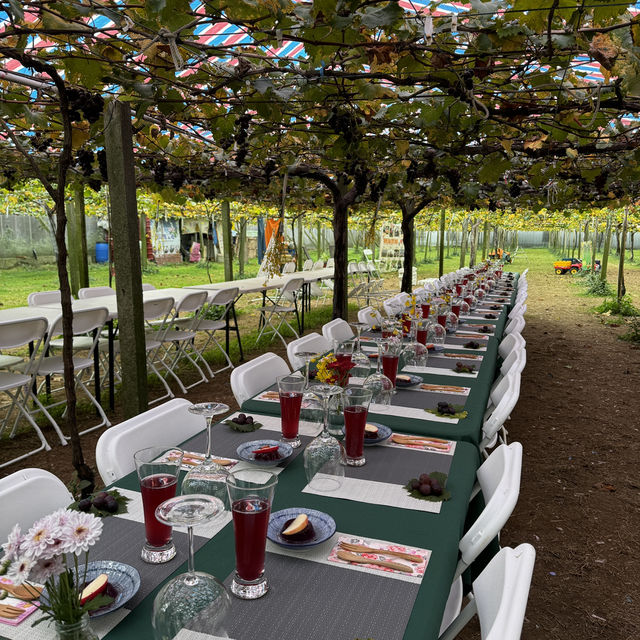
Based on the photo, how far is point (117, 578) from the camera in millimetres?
1111

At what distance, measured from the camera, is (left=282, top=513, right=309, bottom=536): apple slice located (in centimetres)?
126

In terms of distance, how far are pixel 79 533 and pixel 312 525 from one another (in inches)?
26.2

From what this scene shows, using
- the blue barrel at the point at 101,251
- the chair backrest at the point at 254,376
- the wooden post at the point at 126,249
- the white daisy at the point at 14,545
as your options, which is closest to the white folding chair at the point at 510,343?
the chair backrest at the point at 254,376

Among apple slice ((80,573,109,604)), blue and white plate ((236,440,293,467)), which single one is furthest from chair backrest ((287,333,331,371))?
apple slice ((80,573,109,604))

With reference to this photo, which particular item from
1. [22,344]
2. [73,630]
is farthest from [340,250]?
[73,630]

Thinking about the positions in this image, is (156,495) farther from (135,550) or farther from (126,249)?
(126,249)

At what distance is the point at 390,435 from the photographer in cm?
199

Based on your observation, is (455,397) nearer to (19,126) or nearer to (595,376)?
(19,126)

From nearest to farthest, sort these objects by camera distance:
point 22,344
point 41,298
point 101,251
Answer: point 22,344
point 41,298
point 101,251

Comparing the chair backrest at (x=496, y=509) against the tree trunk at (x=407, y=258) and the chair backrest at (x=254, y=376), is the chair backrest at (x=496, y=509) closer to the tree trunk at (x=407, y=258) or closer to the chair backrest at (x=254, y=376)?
the chair backrest at (x=254, y=376)

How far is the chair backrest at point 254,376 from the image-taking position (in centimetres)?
264

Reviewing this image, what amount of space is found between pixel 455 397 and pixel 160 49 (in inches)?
82.2

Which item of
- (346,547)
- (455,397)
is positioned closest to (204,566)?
(346,547)

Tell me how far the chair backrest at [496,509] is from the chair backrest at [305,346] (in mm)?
1665
